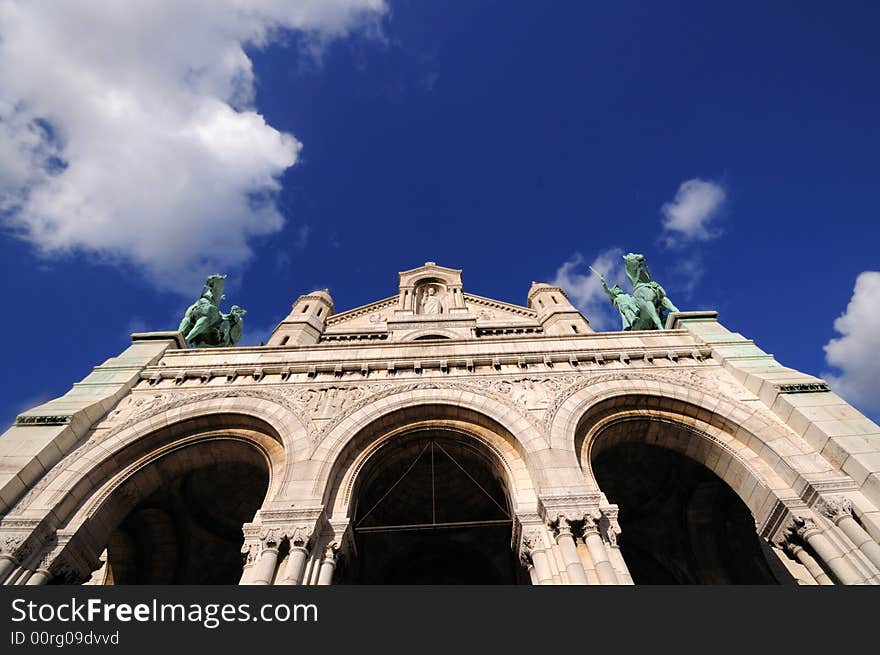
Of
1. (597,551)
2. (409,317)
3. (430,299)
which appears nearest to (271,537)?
(597,551)

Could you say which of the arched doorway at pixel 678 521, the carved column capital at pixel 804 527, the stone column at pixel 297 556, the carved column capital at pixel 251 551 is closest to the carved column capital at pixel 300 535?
the stone column at pixel 297 556

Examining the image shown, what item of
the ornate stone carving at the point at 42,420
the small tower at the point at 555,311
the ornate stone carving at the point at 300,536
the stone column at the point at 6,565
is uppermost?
the small tower at the point at 555,311

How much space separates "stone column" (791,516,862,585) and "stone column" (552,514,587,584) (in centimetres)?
408

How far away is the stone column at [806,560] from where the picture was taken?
7.98 metres

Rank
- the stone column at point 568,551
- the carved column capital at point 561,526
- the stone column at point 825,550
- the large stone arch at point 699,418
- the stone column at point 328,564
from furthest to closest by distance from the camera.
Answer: the large stone arch at point 699,418 < the carved column capital at point 561,526 < the stone column at point 328,564 < the stone column at point 825,550 < the stone column at point 568,551

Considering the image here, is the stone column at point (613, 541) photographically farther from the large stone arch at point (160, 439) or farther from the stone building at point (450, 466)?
the large stone arch at point (160, 439)

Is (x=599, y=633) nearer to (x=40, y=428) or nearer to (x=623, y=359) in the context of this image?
(x=623, y=359)

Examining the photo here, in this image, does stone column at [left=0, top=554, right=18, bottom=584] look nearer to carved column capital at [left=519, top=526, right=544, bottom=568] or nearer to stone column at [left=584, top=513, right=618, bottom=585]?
carved column capital at [left=519, top=526, right=544, bottom=568]

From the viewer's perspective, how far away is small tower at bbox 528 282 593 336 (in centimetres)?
2646

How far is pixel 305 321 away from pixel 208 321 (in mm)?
10756

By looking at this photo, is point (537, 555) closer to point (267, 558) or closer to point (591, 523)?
point (591, 523)

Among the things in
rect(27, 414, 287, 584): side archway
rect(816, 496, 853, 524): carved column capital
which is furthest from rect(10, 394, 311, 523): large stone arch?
rect(816, 496, 853, 524): carved column capital

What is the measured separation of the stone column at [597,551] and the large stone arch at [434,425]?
116 cm

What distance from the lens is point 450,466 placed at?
13.0m
